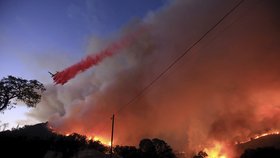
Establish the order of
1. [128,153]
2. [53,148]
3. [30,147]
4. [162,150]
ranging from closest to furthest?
[30,147] → [53,148] → [128,153] → [162,150]

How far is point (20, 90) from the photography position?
2074 inches

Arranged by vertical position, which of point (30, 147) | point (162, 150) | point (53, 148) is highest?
point (162, 150)

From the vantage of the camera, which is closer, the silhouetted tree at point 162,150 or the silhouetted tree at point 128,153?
the silhouetted tree at point 128,153

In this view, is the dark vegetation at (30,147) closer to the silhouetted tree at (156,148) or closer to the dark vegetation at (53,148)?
the dark vegetation at (53,148)

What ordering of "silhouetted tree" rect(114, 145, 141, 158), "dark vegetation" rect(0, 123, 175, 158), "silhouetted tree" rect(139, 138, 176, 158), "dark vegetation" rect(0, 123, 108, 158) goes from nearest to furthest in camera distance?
1. "dark vegetation" rect(0, 123, 108, 158)
2. "dark vegetation" rect(0, 123, 175, 158)
3. "silhouetted tree" rect(114, 145, 141, 158)
4. "silhouetted tree" rect(139, 138, 176, 158)

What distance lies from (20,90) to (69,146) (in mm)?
38377

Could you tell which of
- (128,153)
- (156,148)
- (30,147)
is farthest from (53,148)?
(156,148)

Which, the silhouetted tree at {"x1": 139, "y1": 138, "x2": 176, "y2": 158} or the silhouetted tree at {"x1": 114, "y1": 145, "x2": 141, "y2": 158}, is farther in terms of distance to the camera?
the silhouetted tree at {"x1": 139, "y1": 138, "x2": 176, "y2": 158}

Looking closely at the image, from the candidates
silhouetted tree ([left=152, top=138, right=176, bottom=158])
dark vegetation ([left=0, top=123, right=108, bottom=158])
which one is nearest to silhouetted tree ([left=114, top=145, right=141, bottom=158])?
dark vegetation ([left=0, top=123, right=108, bottom=158])

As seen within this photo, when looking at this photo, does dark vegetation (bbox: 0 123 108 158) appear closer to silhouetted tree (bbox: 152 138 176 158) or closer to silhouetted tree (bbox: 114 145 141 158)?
silhouetted tree (bbox: 114 145 141 158)

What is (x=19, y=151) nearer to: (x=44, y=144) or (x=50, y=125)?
(x=44, y=144)

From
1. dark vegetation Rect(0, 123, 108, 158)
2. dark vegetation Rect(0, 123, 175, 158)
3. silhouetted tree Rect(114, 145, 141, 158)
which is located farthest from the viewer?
silhouetted tree Rect(114, 145, 141, 158)

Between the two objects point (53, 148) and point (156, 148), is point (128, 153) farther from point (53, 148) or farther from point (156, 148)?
point (53, 148)

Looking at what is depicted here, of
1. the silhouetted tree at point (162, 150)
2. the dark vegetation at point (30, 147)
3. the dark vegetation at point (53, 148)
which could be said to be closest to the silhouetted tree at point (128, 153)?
the dark vegetation at point (53, 148)
